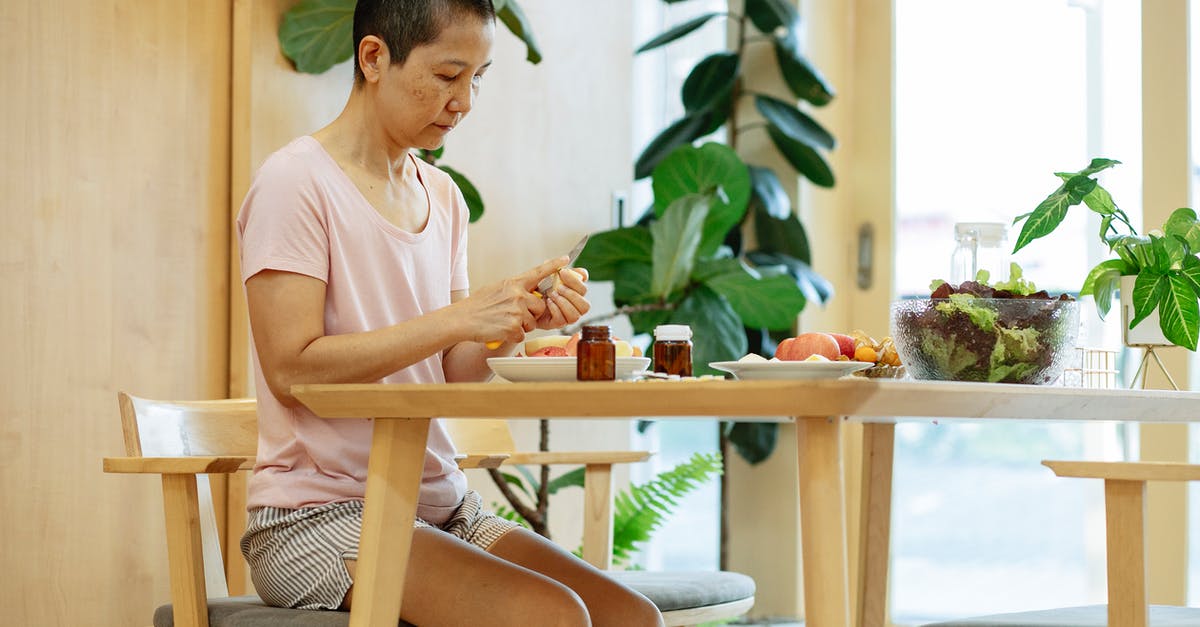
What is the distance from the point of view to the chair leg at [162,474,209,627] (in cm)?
156

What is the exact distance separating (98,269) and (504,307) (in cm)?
140

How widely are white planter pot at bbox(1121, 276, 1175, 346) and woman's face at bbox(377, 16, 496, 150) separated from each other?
1.11 m

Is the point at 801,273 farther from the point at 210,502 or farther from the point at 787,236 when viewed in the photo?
the point at 210,502

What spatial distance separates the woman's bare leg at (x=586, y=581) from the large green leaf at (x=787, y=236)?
8.25 feet

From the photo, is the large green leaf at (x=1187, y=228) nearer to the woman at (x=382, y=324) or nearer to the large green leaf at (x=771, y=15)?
the woman at (x=382, y=324)

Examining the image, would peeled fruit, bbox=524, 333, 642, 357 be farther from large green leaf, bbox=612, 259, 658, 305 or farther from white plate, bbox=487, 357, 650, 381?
large green leaf, bbox=612, 259, 658, 305

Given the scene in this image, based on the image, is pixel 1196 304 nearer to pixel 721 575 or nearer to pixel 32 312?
pixel 721 575

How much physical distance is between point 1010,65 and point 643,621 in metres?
3.17

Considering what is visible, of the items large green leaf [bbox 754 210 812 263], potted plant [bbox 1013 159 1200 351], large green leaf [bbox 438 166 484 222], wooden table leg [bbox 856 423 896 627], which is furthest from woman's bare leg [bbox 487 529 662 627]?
large green leaf [bbox 754 210 812 263]

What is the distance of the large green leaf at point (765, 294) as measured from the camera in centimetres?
369

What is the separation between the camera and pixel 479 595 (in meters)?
1.43

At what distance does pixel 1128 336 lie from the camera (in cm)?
210

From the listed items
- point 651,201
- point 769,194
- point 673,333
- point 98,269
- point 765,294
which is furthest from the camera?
point 651,201

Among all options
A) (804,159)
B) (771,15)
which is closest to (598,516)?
(804,159)
